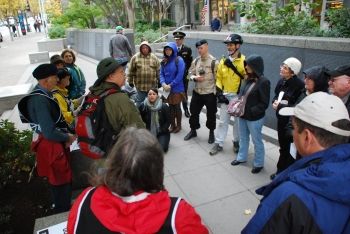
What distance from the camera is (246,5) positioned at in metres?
8.31

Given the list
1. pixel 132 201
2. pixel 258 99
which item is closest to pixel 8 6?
pixel 258 99

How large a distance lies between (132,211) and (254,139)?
3490 millimetres

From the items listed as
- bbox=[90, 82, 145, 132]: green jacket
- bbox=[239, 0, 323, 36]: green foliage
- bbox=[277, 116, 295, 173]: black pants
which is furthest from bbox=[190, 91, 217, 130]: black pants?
bbox=[90, 82, 145, 132]: green jacket

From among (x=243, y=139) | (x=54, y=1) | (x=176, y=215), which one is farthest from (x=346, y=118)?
(x=54, y=1)

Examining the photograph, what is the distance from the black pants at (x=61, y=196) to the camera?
11.3 feet

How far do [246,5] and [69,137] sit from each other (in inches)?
266

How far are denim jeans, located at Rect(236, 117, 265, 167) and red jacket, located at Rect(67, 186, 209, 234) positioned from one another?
10.5 ft

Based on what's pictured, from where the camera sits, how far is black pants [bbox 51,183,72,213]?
3459 millimetres

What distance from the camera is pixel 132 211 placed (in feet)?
4.63

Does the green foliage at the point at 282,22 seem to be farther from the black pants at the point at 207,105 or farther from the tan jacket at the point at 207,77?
the black pants at the point at 207,105

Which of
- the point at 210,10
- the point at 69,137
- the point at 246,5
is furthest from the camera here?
the point at 210,10

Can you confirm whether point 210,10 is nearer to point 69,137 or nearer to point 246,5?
point 246,5

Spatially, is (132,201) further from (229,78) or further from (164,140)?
(164,140)

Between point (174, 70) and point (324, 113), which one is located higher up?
point (324, 113)
